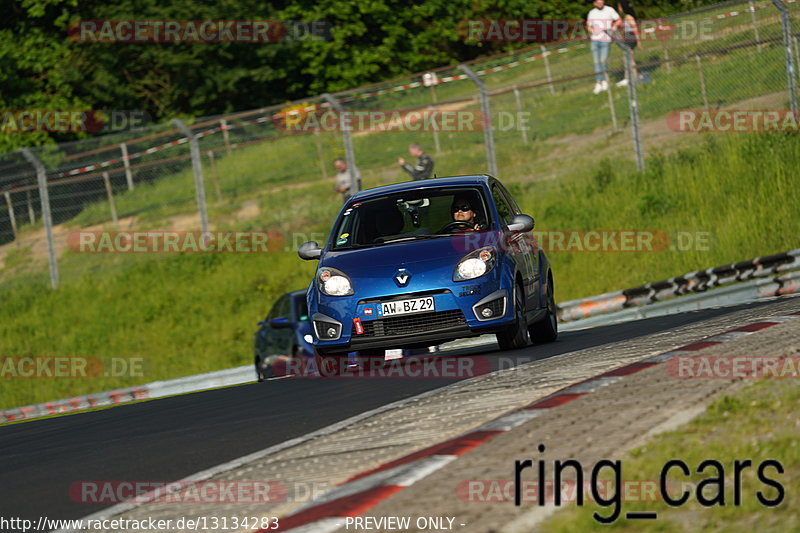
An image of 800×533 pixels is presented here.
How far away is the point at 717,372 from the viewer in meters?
7.36

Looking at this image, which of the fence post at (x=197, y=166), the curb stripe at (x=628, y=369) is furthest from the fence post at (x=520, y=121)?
the curb stripe at (x=628, y=369)

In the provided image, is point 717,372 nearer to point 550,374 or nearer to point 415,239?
point 550,374

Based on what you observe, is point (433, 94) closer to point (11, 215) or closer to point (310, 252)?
point (11, 215)

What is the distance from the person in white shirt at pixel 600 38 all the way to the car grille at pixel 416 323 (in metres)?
15.1

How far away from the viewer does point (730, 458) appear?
5.21m

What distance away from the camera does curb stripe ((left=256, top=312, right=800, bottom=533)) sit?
16.8ft

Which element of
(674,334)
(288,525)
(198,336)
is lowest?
(198,336)

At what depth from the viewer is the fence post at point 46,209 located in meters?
26.5

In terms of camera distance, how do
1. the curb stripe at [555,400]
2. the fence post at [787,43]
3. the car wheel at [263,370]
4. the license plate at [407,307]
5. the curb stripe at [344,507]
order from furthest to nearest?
1. the fence post at [787,43]
2. the car wheel at [263,370]
3. the license plate at [407,307]
4. the curb stripe at [555,400]
5. the curb stripe at [344,507]

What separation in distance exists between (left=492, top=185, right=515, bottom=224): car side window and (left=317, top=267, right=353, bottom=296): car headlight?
187cm

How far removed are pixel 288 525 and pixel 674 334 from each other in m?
6.56

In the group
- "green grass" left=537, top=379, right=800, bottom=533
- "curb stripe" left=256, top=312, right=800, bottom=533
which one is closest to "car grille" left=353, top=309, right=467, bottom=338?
"curb stripe" left=256, top=312, right=800, bottom=533

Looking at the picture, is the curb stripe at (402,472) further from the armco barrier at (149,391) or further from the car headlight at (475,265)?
the armco barrier at (149,391)

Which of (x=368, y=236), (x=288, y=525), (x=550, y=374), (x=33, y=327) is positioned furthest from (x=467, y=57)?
(x=288, y=525)
